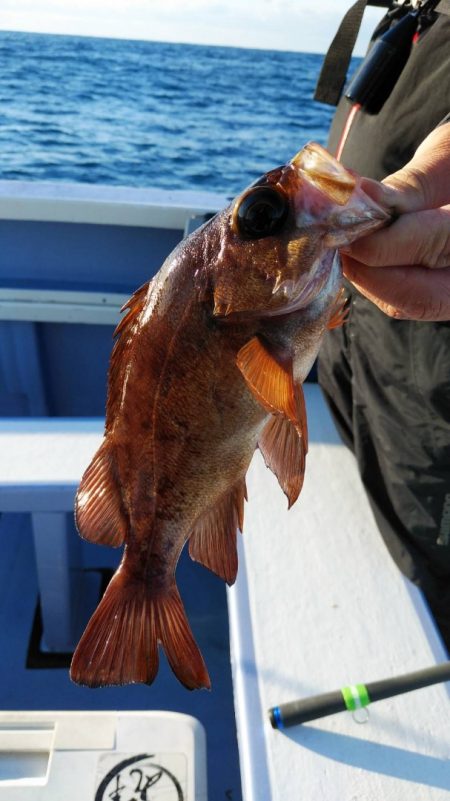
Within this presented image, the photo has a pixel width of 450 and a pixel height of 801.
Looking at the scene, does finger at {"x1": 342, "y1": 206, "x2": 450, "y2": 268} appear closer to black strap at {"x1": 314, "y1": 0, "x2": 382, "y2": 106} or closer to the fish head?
the fish head

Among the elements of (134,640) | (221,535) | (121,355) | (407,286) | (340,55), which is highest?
(340,55)

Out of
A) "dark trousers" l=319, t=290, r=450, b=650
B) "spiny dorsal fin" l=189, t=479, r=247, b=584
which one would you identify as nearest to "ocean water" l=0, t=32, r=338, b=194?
"dark trousers" l=319, t=290, r=450, b=650

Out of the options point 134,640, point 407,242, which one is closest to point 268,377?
point 407,242

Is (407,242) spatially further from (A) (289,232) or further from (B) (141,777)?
(B) (141,777)

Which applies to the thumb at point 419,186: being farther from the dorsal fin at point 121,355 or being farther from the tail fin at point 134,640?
the tail fin at point 134,640

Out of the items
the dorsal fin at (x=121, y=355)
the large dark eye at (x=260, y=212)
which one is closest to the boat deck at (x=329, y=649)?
the dorsal fin at (x=121, y=355)

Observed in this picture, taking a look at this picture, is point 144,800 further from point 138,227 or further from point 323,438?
point 138,227

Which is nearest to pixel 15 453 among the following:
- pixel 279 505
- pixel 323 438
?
pixel 279 505
